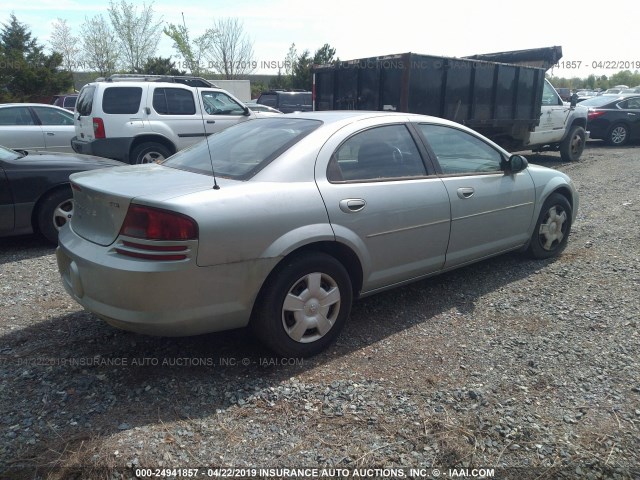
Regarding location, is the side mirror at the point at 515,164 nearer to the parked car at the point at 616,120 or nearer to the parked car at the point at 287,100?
the parked car at the point at 616,120

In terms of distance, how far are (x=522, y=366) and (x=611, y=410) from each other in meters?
0.56

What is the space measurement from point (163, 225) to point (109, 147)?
6.87m

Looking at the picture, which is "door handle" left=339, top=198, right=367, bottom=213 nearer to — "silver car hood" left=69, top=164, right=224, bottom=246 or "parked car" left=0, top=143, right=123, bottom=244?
"silver car hood" left=69, top=164, right=224, bottom=246

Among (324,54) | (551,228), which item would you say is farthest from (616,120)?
(324,54)

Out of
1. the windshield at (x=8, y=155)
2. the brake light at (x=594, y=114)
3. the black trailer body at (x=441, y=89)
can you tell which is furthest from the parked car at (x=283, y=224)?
the brake light at (x=594, y=114)

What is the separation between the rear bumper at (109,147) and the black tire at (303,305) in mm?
6786

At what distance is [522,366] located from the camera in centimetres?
332

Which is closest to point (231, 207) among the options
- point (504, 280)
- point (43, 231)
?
point (504, 280)

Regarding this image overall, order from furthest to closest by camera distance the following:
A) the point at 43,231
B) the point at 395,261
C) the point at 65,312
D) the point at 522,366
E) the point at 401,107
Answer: the point at 401,107, the point at 43,231, the point at 65,312, the point at 395,261, the point at 522,366

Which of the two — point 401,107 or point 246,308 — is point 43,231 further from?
point 401,107

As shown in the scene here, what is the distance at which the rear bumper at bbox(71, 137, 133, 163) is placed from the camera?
8883 mm

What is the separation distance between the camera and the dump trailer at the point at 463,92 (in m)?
9.00

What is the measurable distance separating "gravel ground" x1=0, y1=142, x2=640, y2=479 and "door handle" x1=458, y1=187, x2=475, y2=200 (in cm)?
86

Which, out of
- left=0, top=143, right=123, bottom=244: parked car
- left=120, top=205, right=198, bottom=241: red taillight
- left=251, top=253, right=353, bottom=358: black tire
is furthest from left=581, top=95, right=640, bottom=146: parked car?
left=120, top=205, right=198, bottom=241: red taillight
